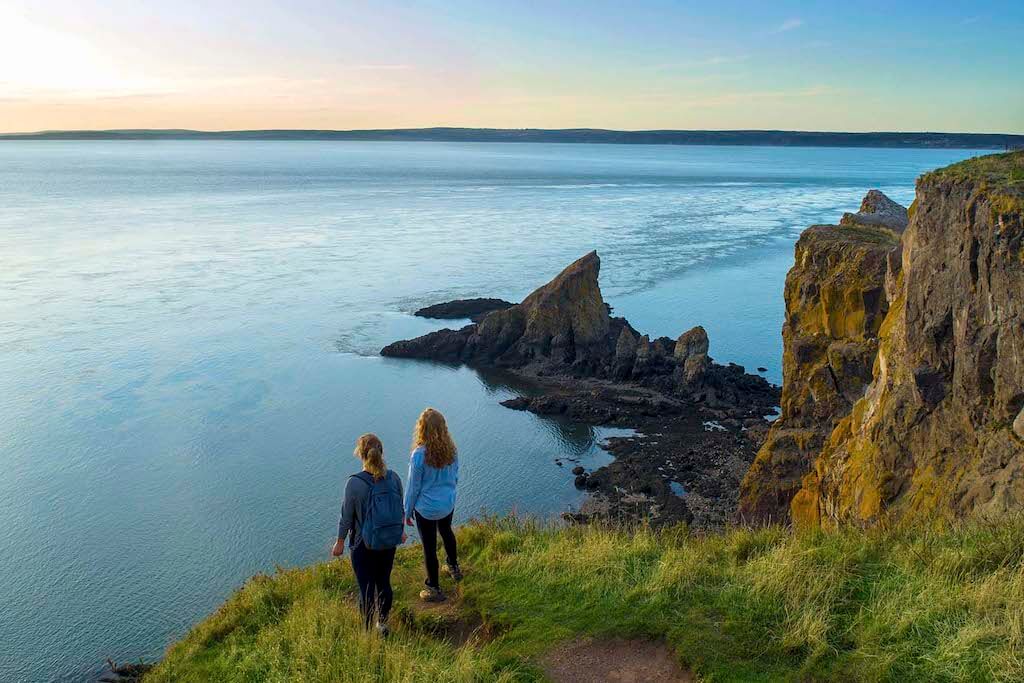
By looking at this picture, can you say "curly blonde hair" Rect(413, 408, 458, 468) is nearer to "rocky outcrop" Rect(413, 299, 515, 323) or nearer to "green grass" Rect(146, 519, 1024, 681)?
"green grass" Rect(146, 519, 1024, 681)

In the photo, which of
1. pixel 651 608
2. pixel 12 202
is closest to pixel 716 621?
pixel 651 608

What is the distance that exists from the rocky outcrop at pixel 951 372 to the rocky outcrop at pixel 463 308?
104 feet

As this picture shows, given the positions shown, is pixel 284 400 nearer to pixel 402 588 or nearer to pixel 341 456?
pixel 341 456

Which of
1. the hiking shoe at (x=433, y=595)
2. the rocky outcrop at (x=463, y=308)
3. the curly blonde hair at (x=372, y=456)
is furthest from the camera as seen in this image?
the rocky outcrop at (x=463, y=308)

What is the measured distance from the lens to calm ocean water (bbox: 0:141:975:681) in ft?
62.0

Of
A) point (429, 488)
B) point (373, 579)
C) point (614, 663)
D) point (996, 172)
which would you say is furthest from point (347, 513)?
point (996, 172)

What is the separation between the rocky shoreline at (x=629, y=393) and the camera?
23.7 m

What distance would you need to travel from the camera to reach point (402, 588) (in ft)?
28.5

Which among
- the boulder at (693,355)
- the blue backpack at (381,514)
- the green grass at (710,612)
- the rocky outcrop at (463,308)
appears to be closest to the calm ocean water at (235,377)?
the rocky outcrop at (463,308)

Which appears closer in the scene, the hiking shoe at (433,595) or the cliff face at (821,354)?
the hiking shoe at (433,595)

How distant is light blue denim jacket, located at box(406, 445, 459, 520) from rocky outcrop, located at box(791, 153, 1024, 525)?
5719mm

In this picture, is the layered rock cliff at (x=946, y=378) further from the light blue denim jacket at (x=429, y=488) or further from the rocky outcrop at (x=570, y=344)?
the rocky outcrop at (x=570, y=344)

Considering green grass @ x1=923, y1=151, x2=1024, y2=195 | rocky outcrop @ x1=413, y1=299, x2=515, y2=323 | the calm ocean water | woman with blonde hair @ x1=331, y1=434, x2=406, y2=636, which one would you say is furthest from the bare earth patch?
rocky outcrop @ x1=413, y1=299, x2=515, y2=323

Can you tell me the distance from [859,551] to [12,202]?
365 feet
